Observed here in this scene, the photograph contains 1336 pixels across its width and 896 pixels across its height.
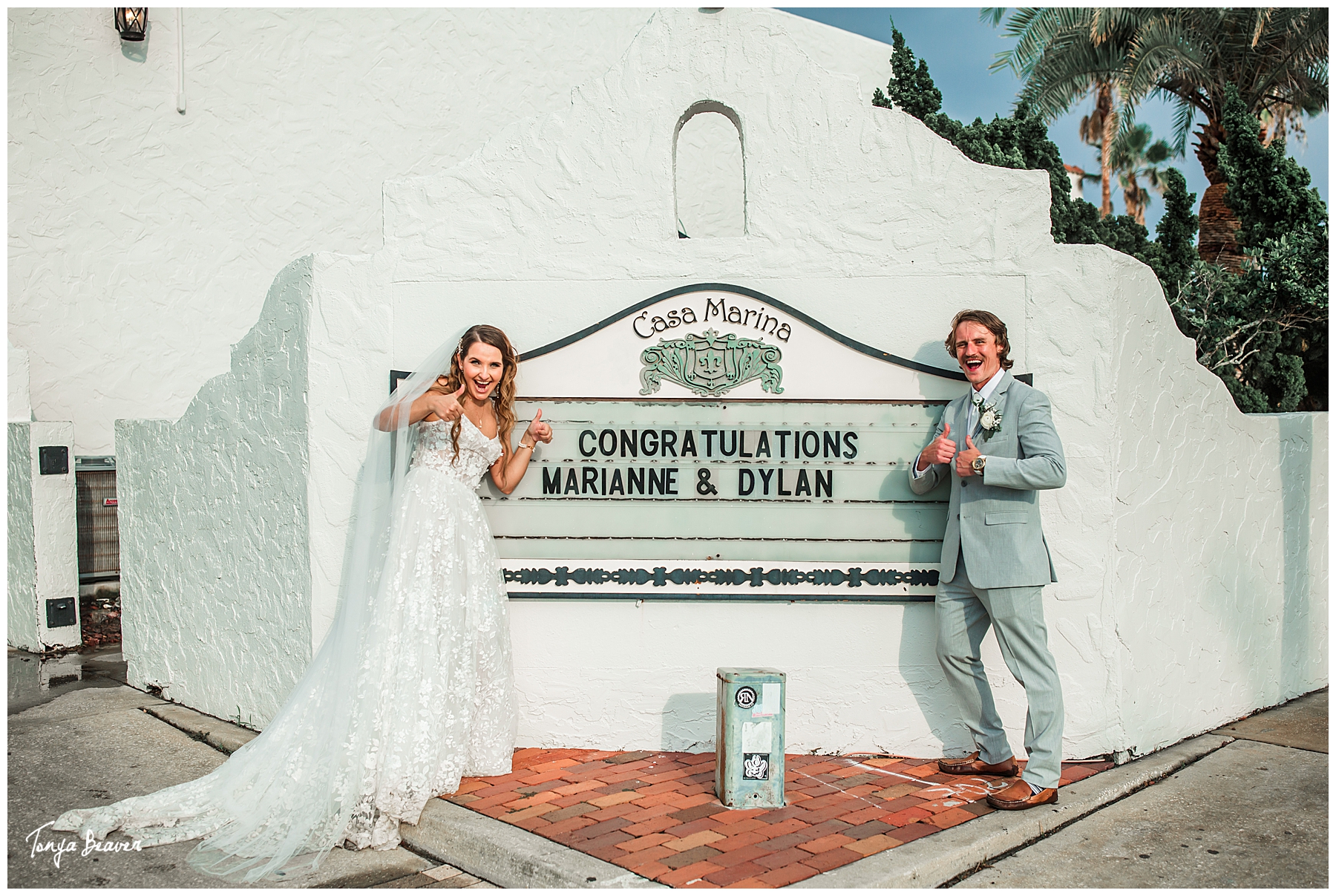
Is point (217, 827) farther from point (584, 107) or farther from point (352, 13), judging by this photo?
point (352, 13)

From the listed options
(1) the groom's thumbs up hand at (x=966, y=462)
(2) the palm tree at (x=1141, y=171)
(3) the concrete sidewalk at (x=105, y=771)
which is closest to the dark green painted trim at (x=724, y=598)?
(1) the groom's thumbs up hand at (x=966, y=462)

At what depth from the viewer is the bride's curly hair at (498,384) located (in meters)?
4.63

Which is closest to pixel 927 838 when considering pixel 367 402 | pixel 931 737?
pixel 931 737

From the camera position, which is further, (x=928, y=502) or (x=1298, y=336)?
(x=1298, y=336)

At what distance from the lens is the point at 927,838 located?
Answer: 383 centimetres

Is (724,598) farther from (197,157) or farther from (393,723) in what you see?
(197,157)

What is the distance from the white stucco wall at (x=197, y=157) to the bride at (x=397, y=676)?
17.8 ft

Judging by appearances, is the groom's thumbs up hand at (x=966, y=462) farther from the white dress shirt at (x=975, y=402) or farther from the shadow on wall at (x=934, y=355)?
the shadow on wall at (x=934, y=355)

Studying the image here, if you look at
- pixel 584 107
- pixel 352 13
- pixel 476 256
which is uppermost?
pixel 352 13

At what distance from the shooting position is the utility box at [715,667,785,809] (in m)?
4.16

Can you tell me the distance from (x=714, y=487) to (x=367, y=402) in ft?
5.63

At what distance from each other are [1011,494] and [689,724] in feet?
5.99

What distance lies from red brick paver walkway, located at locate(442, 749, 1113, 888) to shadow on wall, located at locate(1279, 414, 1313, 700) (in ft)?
7.08

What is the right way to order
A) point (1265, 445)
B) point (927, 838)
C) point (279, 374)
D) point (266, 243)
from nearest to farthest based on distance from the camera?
point (927, 838) → point (279, 374) → point (1265, 445) → point (266, 243)
